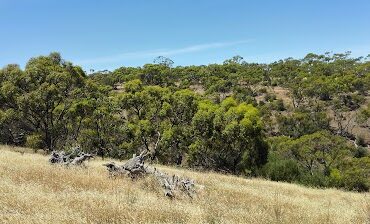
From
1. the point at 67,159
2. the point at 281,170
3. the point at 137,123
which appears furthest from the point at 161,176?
the point at 281,170

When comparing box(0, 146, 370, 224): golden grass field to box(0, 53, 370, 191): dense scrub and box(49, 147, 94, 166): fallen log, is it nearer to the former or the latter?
box(49, 147, 94, 166): fallen log

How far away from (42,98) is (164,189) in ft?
72.3

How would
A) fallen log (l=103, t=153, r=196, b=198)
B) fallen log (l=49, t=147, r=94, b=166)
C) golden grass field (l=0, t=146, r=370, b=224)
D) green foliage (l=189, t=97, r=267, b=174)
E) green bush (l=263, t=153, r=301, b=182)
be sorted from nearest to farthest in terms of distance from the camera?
golden grass field (l=0, t=146, r=370, b=224), fallen log (l=103, t=153, r=196, b=198), fallen log (l=49, t=147, r=94, b=166), green foliage (l=189, t=97, r=267, b=174), green bush (l=263, t=153, r=301, b=182)

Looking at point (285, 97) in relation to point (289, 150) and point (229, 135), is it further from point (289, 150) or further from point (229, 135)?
point (229, 135)

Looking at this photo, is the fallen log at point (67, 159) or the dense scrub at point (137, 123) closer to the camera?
the fallen log at point (67, 159)

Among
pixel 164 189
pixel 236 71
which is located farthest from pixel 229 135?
pixel 236 71

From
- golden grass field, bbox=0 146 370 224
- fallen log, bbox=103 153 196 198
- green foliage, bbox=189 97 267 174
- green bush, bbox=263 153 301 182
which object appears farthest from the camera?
green bush, bbox=263 153 301 182

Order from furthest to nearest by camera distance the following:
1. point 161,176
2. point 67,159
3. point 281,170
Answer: point 281,170 < point 67,159 < point 161,176

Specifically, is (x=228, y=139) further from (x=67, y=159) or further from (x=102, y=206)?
(x=102, y=206)

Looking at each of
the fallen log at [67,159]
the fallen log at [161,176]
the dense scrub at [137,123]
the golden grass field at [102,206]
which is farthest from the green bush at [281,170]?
the golden grass field at [102,206]

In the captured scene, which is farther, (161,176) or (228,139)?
(228,139)

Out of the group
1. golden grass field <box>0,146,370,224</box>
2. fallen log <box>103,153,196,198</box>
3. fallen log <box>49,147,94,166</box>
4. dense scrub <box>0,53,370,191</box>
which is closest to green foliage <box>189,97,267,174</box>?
dense scrub <box>0,53,370,191</box>

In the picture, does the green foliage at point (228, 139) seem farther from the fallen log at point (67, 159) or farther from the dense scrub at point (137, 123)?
the fallen log at point (67, 159)

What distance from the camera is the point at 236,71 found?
433 ft
